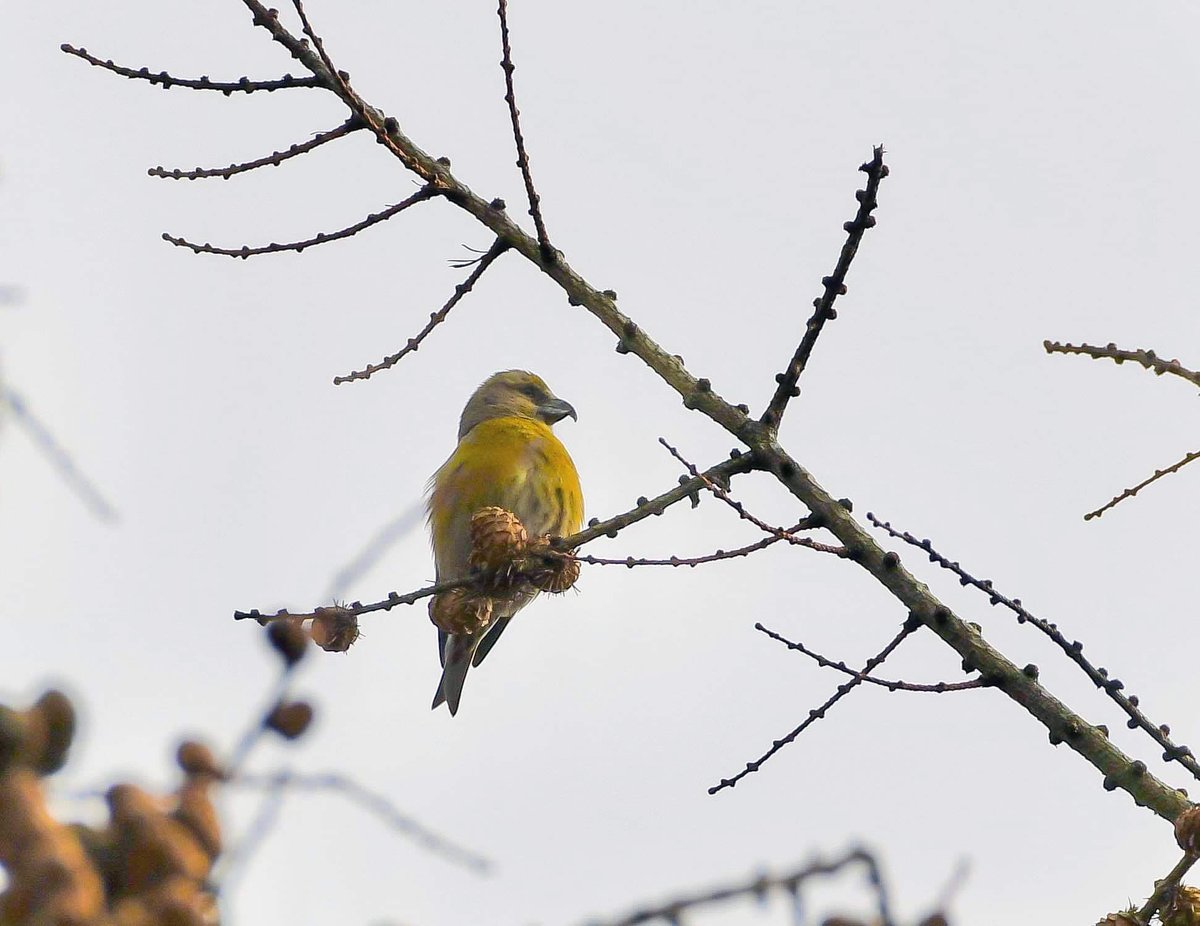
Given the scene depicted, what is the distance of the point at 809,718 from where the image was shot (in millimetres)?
3729

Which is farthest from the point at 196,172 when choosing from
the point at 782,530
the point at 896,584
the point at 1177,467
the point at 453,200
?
the point at 1177,467

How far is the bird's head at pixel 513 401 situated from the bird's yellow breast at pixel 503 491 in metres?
0.78

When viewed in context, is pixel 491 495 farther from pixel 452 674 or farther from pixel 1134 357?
pixel 1134 357

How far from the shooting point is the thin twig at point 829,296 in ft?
11.2

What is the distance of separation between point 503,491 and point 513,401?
1297 mm

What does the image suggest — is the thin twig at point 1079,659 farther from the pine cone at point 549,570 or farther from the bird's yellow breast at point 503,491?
the bird's yellow breast at point 503,491

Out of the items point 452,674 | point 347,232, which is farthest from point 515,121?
point 452,674

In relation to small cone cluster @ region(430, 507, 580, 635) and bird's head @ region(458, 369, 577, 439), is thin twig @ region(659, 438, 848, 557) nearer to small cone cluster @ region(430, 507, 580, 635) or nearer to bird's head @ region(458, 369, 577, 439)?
small cone cluster @ region(430, 507, 580, 635)

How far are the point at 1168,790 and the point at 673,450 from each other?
4.51 feet

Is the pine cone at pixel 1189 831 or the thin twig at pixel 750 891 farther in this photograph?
the pine cone at pixel 1189 831

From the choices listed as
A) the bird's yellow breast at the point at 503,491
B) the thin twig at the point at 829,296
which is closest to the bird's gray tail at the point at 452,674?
the bird's yellow breast at the point at 503,491

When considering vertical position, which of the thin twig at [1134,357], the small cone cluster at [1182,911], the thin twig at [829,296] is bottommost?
the small cone cluster at [1182,911]

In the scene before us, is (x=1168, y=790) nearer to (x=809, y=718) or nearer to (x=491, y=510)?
(x=809, y=718)

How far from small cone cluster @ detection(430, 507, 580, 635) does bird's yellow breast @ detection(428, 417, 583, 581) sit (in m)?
1.99
